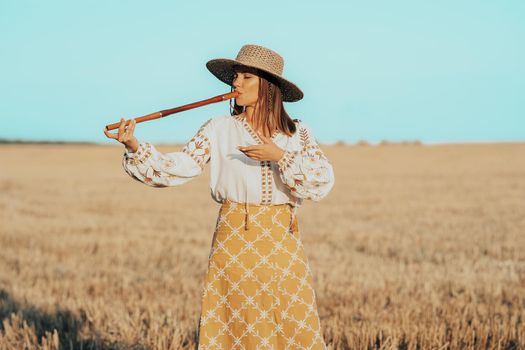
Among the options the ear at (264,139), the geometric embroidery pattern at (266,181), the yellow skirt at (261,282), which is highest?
the ear at (264,139)

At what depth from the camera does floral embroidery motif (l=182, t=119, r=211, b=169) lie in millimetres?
3615

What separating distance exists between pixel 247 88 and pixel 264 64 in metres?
0.17

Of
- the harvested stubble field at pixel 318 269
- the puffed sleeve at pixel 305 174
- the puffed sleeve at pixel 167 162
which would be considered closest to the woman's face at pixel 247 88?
the puffed sleeve at pixel 167 162

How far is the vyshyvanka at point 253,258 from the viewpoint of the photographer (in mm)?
3527

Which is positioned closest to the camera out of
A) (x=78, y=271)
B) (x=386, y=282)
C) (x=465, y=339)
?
(x=465, y=339)

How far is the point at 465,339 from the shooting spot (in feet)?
16.7

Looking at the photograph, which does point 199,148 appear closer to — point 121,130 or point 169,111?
point 169,111

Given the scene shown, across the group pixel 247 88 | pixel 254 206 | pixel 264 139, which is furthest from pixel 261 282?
pixel 247 88

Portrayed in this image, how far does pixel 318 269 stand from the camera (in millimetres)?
8305

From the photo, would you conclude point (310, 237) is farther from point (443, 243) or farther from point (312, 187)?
point (312, 187)

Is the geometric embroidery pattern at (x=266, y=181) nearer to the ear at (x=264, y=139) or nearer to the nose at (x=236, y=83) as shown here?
the ear at (x=264, y=139)

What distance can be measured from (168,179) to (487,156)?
45.0 metres

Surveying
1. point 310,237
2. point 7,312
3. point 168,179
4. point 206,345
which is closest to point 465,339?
point 206,345

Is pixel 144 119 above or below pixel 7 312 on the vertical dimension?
above
